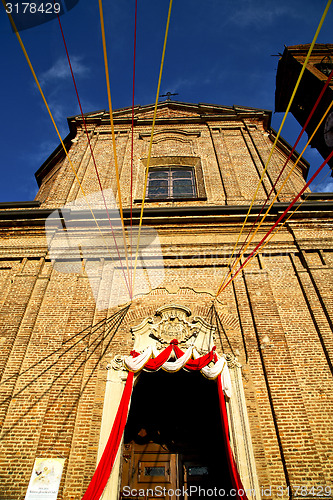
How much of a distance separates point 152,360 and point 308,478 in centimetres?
317

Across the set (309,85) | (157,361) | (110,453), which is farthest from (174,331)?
(309,85)

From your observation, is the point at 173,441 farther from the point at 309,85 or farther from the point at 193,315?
the point at 309,85

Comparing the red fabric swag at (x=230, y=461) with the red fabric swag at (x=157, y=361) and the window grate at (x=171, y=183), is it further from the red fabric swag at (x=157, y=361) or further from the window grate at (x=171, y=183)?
the window grate at (x=171, y=183)

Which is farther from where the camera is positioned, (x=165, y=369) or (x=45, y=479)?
(x=165, y=369)

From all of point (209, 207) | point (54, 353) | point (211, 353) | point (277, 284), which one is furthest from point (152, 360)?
point (209, 207)

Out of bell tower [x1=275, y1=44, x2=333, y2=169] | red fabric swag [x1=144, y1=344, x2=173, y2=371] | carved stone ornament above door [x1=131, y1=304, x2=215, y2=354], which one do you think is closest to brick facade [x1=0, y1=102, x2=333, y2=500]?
carved stone ornament above door [x1=131, y1=304, x2=215, y2=354]

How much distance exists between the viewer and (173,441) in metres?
6.32

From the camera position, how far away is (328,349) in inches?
254

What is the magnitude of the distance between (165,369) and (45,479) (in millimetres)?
2600

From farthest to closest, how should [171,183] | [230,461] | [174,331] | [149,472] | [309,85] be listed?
1. [309,85]
2. [171,183]
3. [174,331]
4. [149,472]
5. [230,461]

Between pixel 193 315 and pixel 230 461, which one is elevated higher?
pixel 193 315

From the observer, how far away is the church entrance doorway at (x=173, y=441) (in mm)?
5793

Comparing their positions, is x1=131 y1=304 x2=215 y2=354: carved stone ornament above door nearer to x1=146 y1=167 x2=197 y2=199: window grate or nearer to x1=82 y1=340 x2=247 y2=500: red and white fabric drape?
x1=82 y1=340 x2=247 y2=500: red and white fabric drape

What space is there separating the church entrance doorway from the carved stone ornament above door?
630mm
